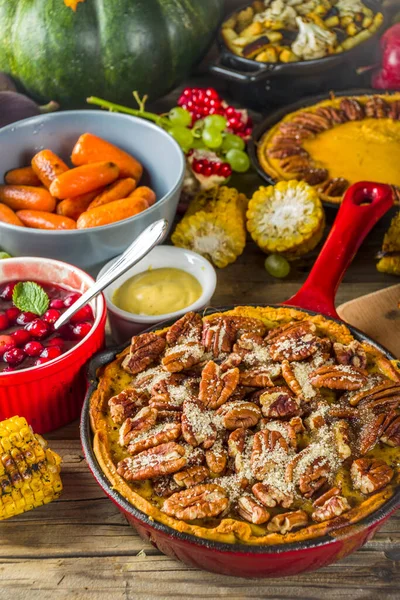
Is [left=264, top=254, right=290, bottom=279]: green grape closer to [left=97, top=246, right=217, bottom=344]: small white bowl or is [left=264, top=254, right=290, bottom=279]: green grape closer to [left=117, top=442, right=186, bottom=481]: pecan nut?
[left=97, top=246, right=217, bottom=344]: small white bowl

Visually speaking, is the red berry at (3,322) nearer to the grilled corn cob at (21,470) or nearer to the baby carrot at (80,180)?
the grilled corn cob at (21,470)

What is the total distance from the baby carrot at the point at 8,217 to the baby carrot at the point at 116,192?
19 centimetres

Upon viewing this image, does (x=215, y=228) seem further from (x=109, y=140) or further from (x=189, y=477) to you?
(x=189, y=477)

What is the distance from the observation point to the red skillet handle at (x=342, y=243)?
1.64 m

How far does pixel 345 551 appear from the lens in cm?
122

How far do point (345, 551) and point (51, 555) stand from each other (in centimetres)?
53

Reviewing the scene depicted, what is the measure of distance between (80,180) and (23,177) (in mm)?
210

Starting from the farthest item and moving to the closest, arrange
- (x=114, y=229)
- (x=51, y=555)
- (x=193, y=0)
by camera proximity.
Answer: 1. (x=193, y=0)
2. (x=114, y=229)
3. (x=51, y=555)

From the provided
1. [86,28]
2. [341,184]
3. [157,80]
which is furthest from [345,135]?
[86,28]

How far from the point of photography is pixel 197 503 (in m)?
1.19

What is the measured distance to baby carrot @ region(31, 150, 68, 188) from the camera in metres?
1.96

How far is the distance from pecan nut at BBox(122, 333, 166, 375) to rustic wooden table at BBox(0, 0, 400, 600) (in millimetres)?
249

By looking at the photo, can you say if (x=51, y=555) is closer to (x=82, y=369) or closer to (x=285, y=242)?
(x=82, y=369)

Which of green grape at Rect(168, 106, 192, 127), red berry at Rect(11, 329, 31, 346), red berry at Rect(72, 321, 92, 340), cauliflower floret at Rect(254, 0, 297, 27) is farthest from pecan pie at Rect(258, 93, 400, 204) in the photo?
red berry at Rect(11, 329, 31, 346)
